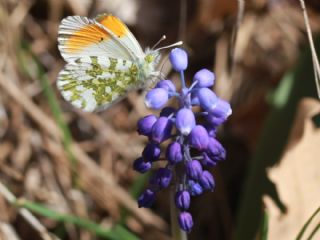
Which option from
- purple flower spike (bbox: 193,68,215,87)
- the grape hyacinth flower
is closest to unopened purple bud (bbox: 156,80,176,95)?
the grape hyacinth flower

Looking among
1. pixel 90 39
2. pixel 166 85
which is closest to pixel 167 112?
pixel 166 85

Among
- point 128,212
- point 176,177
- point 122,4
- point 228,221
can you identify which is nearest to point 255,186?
point 228,221

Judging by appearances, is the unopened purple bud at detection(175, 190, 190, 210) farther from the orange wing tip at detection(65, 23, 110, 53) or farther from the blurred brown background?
the blurred brown background

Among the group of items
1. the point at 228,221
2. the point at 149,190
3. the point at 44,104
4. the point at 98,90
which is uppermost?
the point at 98,90

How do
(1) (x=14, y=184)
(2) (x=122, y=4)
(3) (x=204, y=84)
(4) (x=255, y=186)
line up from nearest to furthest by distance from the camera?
(3) (x=204, y=84) < (4) (x=255, y=186) < (1) (x=14, y=184) < (2) (x=122, y=4)

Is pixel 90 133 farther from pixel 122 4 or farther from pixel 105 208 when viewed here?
pixel 122 4

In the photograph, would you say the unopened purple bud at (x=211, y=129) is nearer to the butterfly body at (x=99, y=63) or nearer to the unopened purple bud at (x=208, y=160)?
the unopened purple bud at (x=208, y=160)

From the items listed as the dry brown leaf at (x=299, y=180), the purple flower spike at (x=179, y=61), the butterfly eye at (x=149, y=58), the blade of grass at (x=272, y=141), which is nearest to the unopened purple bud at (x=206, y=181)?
the purple flower spike at (x=179, y=61)
